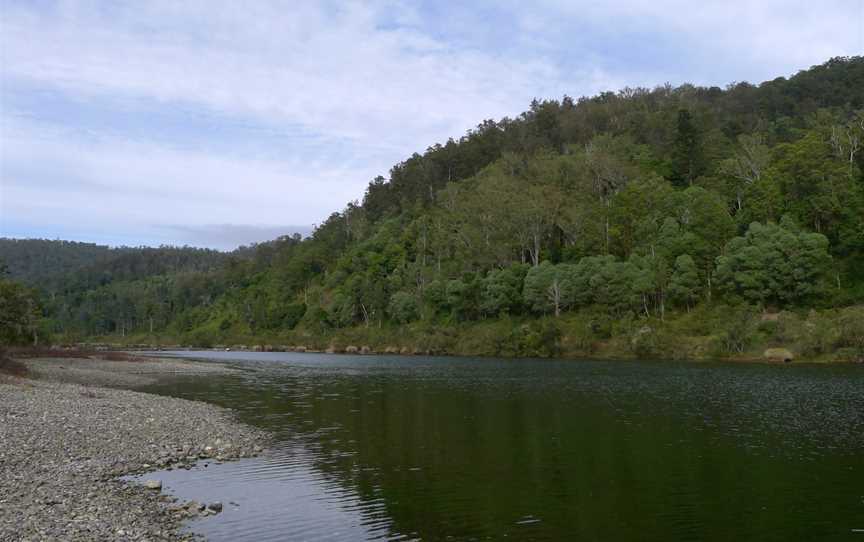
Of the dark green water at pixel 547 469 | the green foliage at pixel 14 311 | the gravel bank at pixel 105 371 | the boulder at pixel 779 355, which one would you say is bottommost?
the dark green water at pixel 547 469

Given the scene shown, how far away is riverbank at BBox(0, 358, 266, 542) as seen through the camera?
1571 cm

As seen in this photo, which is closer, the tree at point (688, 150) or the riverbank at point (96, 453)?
the riverbank at point (96, 453)

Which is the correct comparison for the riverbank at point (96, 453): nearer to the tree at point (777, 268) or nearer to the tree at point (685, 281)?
the tree at point (685, 281)

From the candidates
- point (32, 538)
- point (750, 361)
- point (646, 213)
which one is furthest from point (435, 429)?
point (646, 213)

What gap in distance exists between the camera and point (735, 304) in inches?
3836

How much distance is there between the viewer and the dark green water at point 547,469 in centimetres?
1741

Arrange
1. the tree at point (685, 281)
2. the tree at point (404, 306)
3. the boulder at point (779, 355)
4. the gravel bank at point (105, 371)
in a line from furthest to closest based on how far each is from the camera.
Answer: the tree at point (404, 306) < the tree at point (685, 281) < the boulder at point (779, 355) < the gravel bank at point (105, 371)

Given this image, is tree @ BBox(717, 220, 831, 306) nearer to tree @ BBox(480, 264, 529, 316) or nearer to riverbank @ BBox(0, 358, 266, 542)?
tree @ BBox(480, 264, 529, 316)

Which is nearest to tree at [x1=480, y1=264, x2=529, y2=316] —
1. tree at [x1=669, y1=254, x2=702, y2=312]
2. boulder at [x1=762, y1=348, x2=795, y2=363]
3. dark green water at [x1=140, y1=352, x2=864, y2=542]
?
tree at [x1=669, y1=254, x2=702, y2=312]

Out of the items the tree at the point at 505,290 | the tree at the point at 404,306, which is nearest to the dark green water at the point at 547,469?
the tree at the point at 505,290

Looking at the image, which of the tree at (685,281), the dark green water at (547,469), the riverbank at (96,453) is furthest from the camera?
the tree at (685,281)

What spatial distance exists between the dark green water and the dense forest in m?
51.4

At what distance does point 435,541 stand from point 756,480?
1248 cm

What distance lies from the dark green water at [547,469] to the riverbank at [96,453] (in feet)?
5.52
